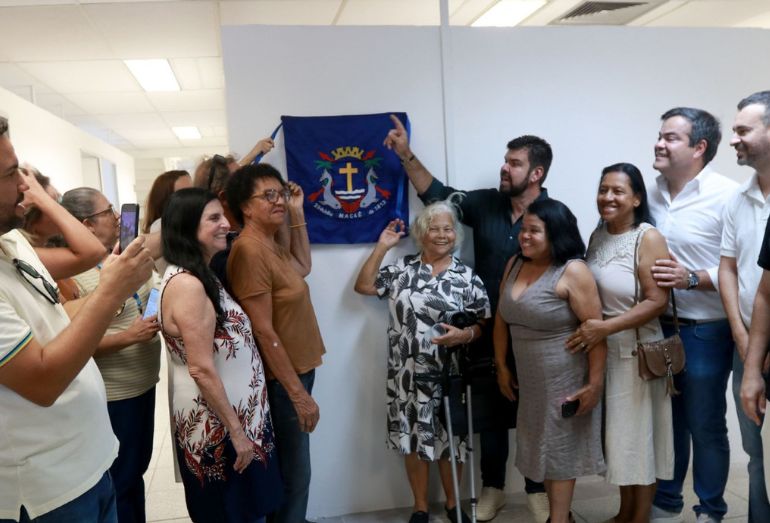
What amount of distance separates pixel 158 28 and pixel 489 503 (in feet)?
14.7

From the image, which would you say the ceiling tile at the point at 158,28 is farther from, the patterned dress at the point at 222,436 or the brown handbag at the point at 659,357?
the brown handbag at the point at 659,357

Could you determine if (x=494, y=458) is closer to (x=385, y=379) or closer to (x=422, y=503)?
(x=422, y=503)

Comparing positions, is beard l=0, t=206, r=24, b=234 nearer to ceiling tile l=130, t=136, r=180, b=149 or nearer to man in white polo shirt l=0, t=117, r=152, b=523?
man in white polo shirt l=0, t=117, r=152, b=523

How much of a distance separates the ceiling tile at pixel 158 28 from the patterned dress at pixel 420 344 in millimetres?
3103

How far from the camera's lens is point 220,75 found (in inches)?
248

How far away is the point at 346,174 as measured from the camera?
9.17 ft

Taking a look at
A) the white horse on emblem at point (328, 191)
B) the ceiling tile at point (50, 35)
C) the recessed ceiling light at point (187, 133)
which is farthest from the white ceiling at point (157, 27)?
the white horse on emblem at point (328, 191)

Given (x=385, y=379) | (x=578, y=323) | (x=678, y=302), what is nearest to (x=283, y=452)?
(x=385, y=379)

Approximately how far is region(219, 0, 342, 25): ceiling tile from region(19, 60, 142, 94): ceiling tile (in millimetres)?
1755

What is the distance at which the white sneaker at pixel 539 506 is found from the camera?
2680 millimetres

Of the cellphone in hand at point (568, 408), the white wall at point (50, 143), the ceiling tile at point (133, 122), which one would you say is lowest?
the cellphone in hand at point (568, 408)

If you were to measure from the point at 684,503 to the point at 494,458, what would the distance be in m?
0.99

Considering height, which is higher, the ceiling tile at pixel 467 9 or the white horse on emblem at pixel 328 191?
the ceiling tile at pixel 467 9

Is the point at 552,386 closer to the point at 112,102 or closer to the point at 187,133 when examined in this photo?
the point at 112,102
